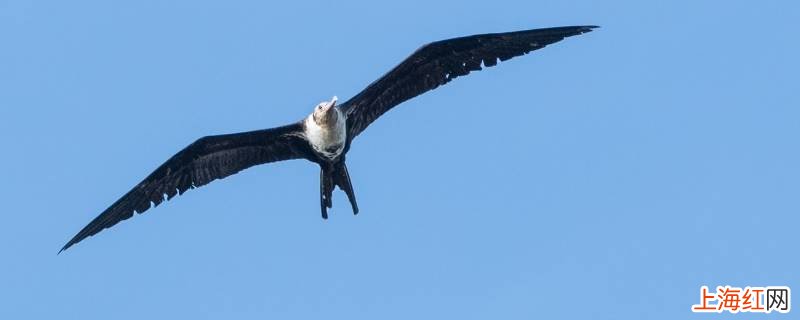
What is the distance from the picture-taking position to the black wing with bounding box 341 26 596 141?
1716 cm

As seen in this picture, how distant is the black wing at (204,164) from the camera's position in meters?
17.4

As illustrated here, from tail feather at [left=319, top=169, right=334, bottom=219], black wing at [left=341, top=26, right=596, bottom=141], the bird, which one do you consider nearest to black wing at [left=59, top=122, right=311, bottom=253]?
the bird

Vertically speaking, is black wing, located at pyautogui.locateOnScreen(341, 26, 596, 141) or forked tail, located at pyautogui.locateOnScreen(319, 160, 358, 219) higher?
black wing, located at pyautogui.locateOnScreen(341, 26, 596, 141)

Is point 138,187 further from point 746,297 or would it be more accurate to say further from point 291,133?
point 746,297

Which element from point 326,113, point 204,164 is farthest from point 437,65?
point 204,164

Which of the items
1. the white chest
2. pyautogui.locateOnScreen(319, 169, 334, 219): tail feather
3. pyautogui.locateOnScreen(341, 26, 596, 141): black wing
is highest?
pyautogui.locateOnScreen(341, 26, 596, 141): black wing

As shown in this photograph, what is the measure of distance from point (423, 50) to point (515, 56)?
4.03 feet

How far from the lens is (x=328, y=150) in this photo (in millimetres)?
17062

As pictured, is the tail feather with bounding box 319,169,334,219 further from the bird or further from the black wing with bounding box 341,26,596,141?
the black wing with bounding box 341,26,596,141

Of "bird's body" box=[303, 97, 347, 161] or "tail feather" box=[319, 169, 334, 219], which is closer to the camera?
"bird's body" box=[303, 97, 347, 161]

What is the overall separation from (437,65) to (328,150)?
1801 mm

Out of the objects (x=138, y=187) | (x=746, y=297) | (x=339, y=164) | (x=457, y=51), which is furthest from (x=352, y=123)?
(x=746, y=297)

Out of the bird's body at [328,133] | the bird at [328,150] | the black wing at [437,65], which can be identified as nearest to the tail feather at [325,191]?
the bird at [328,150]

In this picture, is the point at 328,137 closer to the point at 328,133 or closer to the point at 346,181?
the point at 328,133
